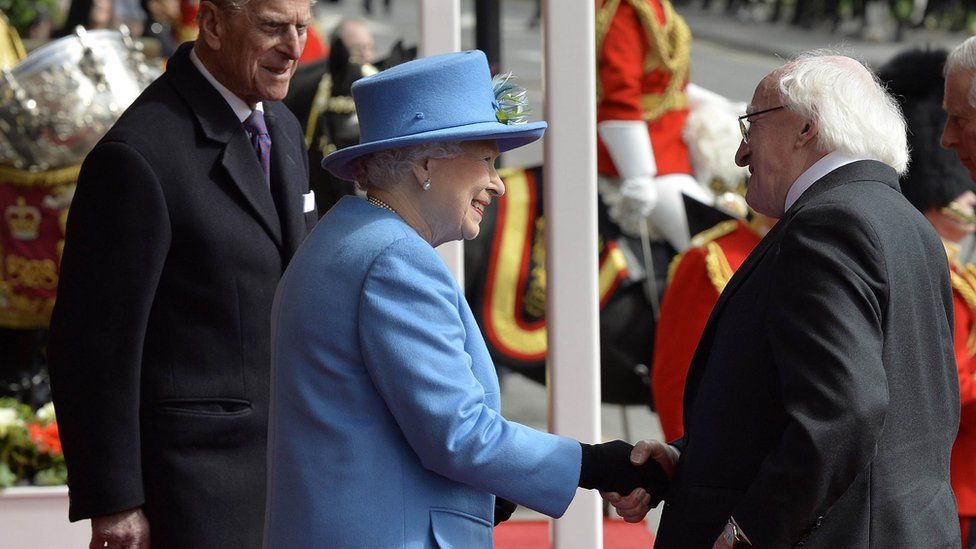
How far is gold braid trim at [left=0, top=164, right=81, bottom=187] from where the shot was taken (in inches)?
203

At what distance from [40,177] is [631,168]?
2.23 metres

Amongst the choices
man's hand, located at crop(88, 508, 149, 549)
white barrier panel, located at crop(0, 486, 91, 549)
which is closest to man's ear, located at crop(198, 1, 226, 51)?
man's hand, located at crop(88, 508, 149, 549)

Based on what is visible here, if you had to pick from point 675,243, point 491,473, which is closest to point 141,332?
point 491,473

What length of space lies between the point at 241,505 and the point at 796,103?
1.19m

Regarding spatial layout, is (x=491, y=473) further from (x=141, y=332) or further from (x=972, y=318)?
(x=972, y=318)

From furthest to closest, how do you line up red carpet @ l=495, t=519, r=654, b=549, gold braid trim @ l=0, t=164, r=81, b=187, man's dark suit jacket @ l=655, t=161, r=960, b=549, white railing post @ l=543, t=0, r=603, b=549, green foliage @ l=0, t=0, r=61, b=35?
green foliage @ l=0, t=0, r=61, b=35 → gold braid trim @ l=0, t=164, r=81, b=187 → red carpet @ l=495, t=519, r=654, b=549 → white railing post @ l=543, t=0, r=603, b=549 → man's dark suit jacket @ l=655, t=161, r=960, b=549

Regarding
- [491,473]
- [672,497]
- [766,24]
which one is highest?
[491,473]

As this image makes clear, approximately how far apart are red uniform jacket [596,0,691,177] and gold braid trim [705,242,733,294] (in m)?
2.25

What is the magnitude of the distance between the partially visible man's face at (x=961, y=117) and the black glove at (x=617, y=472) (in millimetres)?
824

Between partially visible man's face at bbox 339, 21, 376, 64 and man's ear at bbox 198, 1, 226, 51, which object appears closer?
man's ear at bbox 198, 1, 226, 51

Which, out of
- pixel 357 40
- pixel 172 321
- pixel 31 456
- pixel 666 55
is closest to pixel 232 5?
pixel 172 321

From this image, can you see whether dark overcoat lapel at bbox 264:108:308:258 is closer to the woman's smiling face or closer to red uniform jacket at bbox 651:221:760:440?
the woman's smiling face

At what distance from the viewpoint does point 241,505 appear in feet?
8.81

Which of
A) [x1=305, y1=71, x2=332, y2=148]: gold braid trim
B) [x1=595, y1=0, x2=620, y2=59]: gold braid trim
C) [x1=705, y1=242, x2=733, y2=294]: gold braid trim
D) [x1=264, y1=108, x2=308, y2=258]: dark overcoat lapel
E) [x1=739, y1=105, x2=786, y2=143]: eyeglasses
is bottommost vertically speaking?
[x1=305, y1=71, x2=332, y2=148]: gold braid trim
